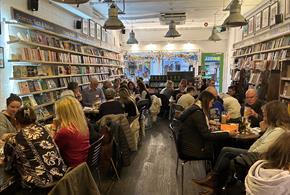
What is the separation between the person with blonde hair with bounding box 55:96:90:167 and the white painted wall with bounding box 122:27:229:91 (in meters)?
11.6

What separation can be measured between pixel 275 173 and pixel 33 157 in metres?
1.83

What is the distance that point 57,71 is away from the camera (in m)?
6.43

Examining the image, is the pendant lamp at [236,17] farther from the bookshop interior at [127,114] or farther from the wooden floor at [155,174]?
the wooden floor at [155,174]

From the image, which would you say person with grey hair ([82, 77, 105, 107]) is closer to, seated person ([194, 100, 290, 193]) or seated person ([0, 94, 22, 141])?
seated person ([0, 94, 22, 141])

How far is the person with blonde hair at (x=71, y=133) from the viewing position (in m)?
2.69

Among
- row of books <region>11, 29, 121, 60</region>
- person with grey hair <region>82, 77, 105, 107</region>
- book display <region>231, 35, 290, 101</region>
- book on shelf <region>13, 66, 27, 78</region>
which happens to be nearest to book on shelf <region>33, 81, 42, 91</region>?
book on shelf <region>13, 66, 27, 78</region>

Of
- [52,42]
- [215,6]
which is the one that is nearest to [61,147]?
[52,42]

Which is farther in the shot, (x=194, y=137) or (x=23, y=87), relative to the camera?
(x=23, y=87)

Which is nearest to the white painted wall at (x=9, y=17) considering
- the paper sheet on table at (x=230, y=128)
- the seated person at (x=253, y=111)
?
the paper sheet on table at (x=230, y=128)

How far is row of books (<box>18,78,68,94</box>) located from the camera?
5.04 metres

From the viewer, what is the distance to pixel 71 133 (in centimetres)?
270

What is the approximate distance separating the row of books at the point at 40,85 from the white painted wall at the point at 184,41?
8.10m

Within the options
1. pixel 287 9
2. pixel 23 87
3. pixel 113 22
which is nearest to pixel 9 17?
pixel 23 87

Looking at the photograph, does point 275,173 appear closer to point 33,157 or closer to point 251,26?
point 33,157
